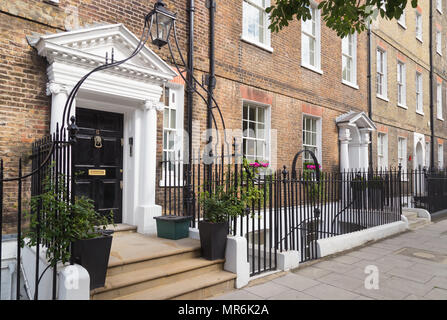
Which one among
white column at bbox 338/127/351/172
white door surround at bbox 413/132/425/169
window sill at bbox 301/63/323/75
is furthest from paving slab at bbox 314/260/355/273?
white door surround at bbox 413/132/425/169

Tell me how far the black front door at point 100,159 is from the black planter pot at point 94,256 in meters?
2.45

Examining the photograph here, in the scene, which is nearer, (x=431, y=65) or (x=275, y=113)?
(x=275, y=113)

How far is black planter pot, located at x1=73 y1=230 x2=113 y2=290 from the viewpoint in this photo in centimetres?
320

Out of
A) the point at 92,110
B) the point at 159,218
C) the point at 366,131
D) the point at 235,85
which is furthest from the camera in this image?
the point at 366,131

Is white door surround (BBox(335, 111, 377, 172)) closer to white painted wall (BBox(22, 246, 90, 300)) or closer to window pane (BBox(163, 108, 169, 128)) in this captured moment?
window pane (BBox(163, 108, 169, 128))

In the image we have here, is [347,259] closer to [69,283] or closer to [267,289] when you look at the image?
[267,289]

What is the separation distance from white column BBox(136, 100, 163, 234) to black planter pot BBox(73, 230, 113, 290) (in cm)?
234

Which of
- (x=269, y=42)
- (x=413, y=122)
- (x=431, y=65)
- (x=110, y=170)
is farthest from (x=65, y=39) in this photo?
(x=431, y=65)

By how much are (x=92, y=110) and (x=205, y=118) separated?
7.89 ft

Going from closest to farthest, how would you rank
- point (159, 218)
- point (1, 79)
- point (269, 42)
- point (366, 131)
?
1. point (1, 79)
2. point (159, 218)
3. point (269, 42)
4. point (366, 131)

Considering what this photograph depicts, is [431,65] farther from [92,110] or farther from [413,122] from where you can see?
[92,110]

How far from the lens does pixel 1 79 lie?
180 inches

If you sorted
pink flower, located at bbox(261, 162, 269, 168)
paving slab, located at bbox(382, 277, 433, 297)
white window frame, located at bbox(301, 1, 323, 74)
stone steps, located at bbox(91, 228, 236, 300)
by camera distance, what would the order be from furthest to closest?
white window frame, located at bbox(301, 1, 323, 74) < pink flower, located at bbox(261, 162, 269, 168) < paving slab, located at bbox(382, 277, 433, 297) < stone steps, located at bbox(91, 228, 236, 300)
